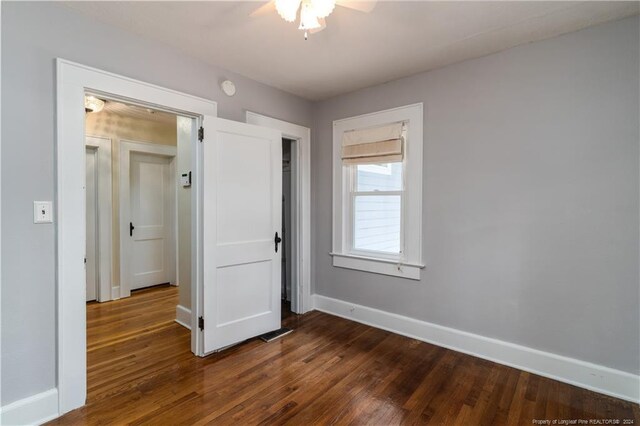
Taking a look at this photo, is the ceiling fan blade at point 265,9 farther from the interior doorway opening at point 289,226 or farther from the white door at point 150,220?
the white door at point 150,220

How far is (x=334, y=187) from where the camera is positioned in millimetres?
3613

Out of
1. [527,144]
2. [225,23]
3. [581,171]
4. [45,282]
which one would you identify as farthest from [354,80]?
[45,282]

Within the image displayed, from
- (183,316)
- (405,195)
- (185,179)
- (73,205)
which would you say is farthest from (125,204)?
(405,195)

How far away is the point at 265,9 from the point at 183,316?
3043mm

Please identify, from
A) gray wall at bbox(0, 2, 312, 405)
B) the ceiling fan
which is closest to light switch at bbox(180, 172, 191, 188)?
gray wall at bbox(0, 2, 312, 405)

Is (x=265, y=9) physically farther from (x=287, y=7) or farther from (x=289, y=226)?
(x=289, y=226)

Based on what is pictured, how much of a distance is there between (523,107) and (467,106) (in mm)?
426

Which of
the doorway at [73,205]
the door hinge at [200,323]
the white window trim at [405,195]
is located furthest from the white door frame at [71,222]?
the white window trim at [405,195]

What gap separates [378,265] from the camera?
326 cm

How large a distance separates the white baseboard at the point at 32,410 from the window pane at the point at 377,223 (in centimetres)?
278

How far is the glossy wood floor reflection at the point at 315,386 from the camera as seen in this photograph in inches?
74.4

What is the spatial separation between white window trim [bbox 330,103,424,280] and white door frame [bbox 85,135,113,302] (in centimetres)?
314

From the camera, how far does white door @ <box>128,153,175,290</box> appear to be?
181 inches

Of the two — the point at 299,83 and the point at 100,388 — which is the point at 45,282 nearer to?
the point at 100,388
